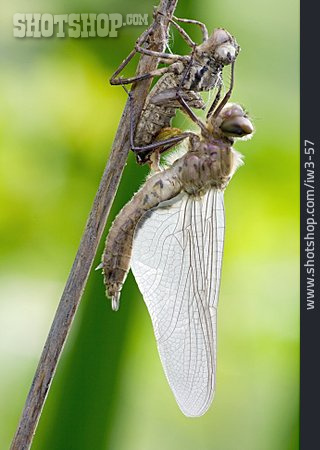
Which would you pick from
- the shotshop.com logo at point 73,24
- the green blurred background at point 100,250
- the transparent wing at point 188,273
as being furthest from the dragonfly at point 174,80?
the shotshop.com logo at point 73,24

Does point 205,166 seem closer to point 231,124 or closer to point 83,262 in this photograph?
point 231,124

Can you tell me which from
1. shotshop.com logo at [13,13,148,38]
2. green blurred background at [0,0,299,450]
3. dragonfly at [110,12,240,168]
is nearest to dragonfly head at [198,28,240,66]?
dragonfly at [110,12,240,168]

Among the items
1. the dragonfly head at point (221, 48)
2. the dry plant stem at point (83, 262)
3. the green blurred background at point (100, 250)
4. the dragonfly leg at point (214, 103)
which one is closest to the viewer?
the dry plant stem at point (83, 262)

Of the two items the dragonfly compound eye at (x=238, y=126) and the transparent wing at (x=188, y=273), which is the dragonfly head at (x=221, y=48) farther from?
the transparent wing at (x=188, y=273)

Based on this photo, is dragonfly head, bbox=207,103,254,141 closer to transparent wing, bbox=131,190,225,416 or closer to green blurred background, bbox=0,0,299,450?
transparent wing, bbox=131,190,225,416

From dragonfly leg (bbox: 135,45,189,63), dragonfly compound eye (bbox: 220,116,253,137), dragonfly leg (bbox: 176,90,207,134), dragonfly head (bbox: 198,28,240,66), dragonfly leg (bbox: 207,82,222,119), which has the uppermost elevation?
dragonfly head (bbox: 198,28,240,66)
